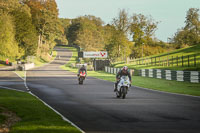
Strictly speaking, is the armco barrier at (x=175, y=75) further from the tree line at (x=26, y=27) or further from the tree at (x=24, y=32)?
the tree at (x=24, y=32)

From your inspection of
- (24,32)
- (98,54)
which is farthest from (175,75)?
(24,32)

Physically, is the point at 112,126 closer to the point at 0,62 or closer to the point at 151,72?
the point at 151,72

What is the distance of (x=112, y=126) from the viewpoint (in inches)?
433

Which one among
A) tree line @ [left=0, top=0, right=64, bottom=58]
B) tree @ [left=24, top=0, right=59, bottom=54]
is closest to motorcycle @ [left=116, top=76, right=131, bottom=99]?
tree line @ [left=0, top=0, right=64, bottom=58]

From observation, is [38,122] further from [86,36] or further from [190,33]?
[86,36]

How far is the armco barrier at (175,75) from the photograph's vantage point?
34316mm

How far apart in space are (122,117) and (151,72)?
113 feet

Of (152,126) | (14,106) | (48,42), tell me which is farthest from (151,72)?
(48,42)

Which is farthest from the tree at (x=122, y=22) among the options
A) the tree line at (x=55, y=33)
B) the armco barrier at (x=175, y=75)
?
the armco barrier at (x=175, y=75)

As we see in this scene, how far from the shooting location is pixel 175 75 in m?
38.8

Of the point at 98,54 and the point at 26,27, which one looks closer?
the point at 98,54

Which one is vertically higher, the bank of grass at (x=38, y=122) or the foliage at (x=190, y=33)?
the foliage at (x=190, y=33)

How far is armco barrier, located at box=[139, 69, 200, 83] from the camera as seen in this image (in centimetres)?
3432

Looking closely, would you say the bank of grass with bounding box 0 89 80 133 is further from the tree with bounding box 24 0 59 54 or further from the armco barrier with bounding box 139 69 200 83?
the tree with bounding box 24 0 59 54
